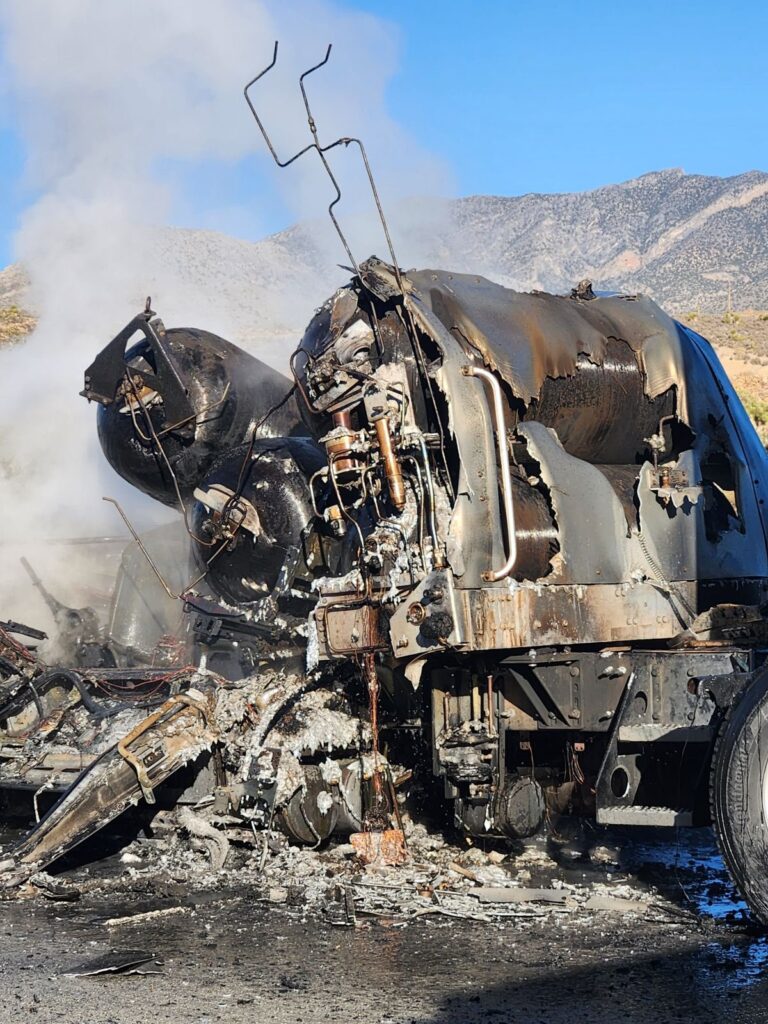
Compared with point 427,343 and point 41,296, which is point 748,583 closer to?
point 427,343

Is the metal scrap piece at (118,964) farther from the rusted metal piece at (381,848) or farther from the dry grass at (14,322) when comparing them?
the dry grass at (14,322)

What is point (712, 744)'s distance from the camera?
6340 mm

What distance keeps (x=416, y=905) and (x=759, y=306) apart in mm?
61213

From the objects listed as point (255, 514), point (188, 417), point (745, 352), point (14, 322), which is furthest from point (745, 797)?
point (745, 352)

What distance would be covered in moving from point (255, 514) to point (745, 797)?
4.49 meters

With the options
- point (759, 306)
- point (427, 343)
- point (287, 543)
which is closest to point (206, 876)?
point (287, 543)

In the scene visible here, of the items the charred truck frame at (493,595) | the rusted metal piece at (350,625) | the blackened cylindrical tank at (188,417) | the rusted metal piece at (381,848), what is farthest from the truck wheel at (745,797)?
the blackened cylindrical tank at (188,417)

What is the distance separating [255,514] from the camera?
30.8 ft

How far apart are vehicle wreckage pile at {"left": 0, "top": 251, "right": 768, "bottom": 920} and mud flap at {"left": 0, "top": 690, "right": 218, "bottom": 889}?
0.04 ft

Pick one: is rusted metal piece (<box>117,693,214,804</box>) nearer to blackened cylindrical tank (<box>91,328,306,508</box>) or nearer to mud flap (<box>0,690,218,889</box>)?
mud flap (<box>0,690,218,889</box>)

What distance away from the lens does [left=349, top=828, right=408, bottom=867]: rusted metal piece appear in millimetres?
7480

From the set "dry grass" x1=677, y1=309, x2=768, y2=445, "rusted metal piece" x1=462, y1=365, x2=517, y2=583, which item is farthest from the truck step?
"dry grass" x1=677, y1=309, x2=768, y2=445

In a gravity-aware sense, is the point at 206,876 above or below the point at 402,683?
below

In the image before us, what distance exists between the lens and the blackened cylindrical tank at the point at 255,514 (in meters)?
9.33
